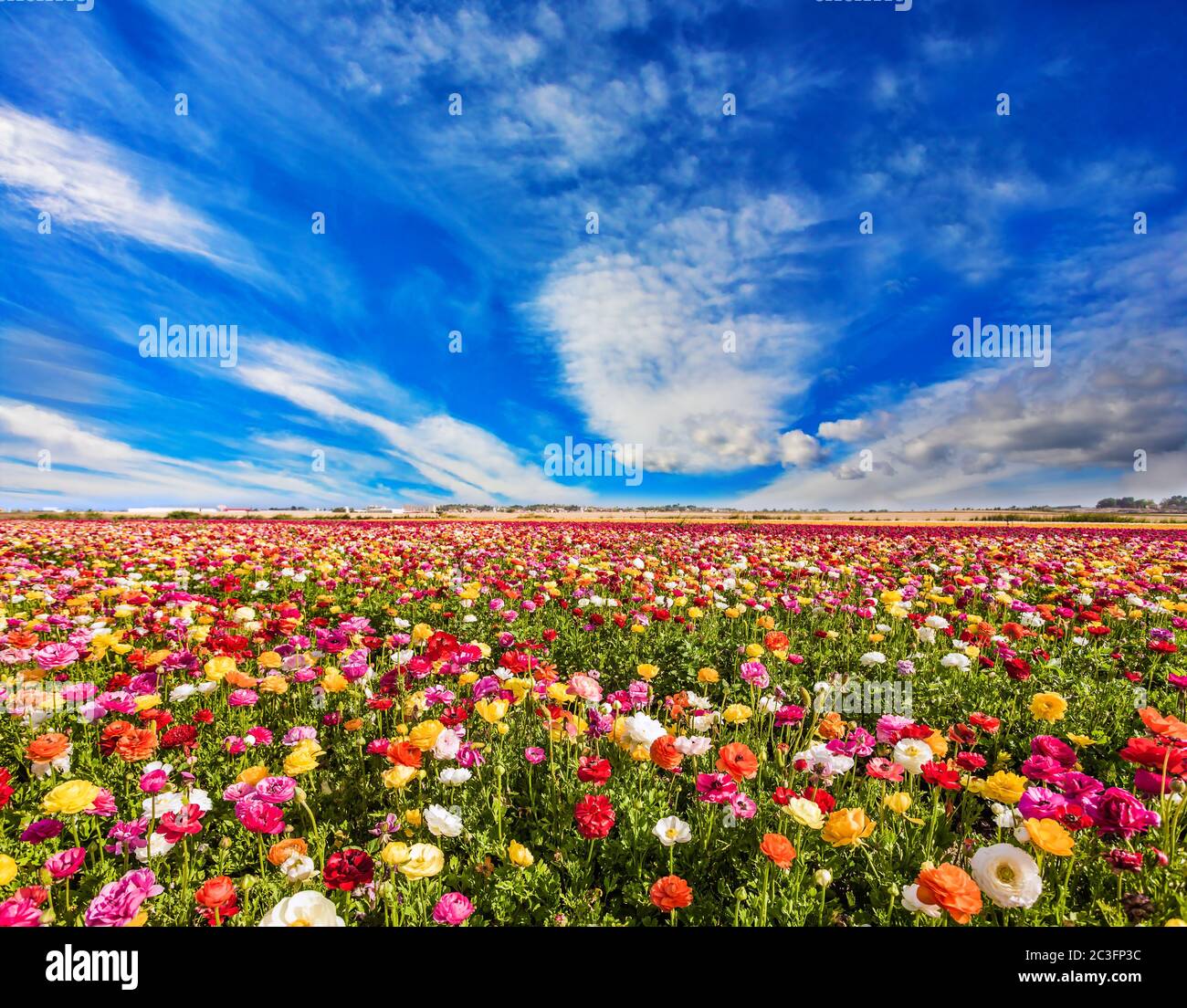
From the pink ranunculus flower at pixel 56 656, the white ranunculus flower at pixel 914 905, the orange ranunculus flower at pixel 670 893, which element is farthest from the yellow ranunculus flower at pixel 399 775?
the pink ranunculus flower at pixel 56 656

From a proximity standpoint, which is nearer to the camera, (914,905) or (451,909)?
(451,909)

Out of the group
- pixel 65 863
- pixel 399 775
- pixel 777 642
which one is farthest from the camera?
pixel 777 642

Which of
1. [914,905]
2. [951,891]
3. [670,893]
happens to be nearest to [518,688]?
[670,893]

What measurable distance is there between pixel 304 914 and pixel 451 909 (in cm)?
45

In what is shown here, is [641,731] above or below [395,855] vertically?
above

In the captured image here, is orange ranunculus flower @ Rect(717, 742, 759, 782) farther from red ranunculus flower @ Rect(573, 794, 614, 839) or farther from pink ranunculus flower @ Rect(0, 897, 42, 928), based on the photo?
pink ranunculus flower @ Rect(0, 897, 42, 928)

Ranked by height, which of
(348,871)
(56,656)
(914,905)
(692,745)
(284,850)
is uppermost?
(56,656)

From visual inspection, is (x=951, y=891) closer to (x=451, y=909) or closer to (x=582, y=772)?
(x=582, y=772)

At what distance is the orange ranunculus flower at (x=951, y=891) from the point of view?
1404 mm

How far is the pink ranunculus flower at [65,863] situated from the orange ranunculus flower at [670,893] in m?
1.98

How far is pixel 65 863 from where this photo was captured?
177 centimetres
